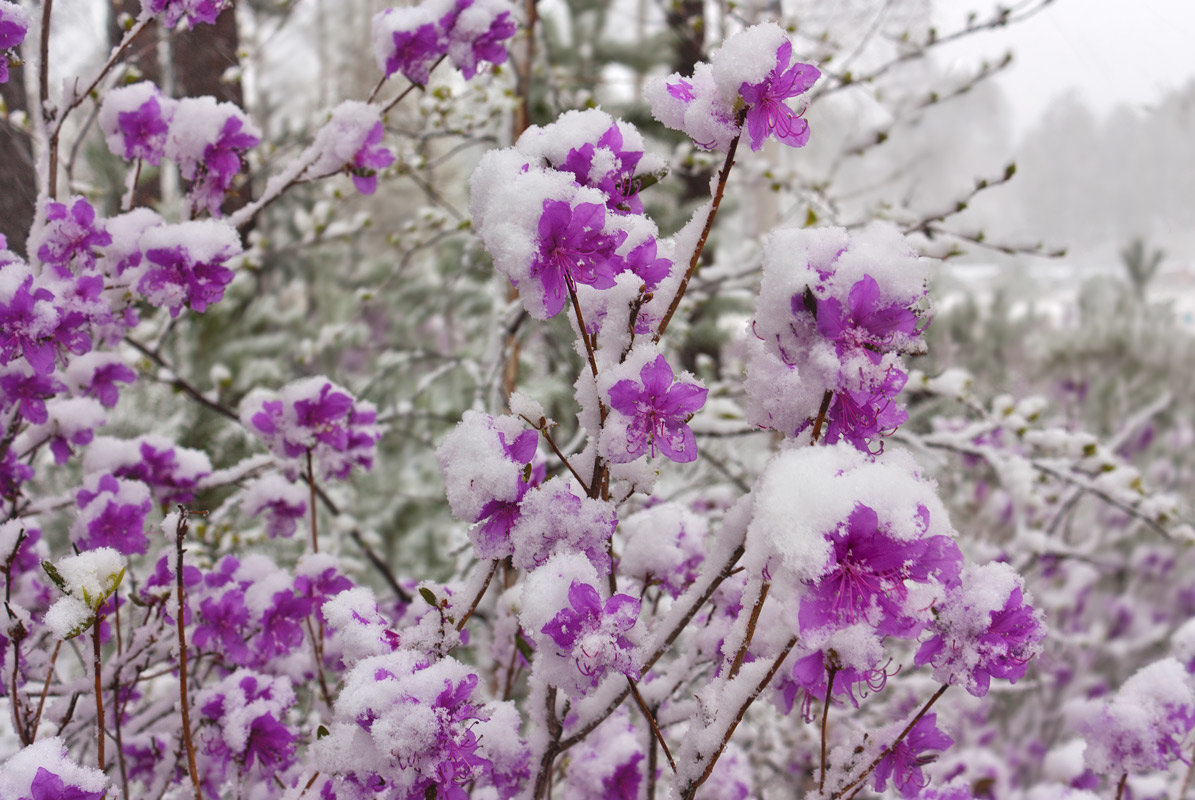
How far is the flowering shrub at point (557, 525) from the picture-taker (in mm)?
716

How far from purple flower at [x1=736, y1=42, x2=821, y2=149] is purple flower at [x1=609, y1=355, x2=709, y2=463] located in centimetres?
26

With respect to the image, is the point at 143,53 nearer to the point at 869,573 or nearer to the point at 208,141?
the point at 208,141

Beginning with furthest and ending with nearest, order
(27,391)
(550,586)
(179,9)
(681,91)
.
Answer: (179,9) < (27,391) < (681,91) < (550,586)

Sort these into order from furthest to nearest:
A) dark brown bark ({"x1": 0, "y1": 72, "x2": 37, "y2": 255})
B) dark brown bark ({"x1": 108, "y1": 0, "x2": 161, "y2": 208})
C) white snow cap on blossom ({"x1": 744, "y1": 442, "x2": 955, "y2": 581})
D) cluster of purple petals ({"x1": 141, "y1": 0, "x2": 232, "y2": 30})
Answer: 1. dark brown bark ({"x1": 108, "y1": 0, "x2": 161, "y2": 208})
2. dark brown bark ({"x1": 0, "y1": 72, "x2": 37, "y2": 255})
3. cluster of purple petals ({"x1": 141, "y1": 0, "x2": 232, "y2": 30})
4. white snow cap on blossom ({"x1": 744, "y1": 442, "x2": 955, "y2": 581})

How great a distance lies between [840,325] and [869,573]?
8.7 inches

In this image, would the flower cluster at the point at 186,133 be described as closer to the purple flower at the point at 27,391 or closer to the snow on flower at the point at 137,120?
the snow on flower at the point at 137,120

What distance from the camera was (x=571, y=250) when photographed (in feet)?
2.56

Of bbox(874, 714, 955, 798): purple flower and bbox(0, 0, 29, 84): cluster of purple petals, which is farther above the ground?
bbox(0, 0, 29, 84): cluster of purple petals

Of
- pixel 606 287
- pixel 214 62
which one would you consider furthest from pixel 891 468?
pixel 214 62

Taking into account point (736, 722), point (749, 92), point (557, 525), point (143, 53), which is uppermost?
point (143, 53)

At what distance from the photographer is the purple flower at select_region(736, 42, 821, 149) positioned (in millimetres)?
795

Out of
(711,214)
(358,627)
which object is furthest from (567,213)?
(358,627)

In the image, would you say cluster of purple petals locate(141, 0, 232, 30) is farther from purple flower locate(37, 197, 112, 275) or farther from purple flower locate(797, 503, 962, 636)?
purple flower locate(797, 503, 962, 636)

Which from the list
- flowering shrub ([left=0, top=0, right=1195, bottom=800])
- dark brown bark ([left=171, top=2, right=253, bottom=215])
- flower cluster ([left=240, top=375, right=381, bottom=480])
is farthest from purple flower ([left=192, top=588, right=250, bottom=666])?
dark brown bark ([left=171, top=2, right=253, bottom=215])
